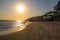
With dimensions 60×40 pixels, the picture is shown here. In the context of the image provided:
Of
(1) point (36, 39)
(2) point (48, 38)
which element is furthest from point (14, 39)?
(2) point (48, 38)

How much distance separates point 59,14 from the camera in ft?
119

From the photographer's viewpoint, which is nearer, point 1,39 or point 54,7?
point 1,39

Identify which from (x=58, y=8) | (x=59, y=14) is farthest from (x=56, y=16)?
(x=58, y=8)

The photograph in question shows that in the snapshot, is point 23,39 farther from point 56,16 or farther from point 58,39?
point 56,16

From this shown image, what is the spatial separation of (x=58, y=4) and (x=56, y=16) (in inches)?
351

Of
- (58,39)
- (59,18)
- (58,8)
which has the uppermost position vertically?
(58,8)

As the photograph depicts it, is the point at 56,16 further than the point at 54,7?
No

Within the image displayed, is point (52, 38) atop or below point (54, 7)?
below

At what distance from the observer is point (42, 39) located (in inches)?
406

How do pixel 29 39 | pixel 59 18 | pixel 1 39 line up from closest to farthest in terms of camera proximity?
pixel 29 39, pixel 1 39, pixel 59 18

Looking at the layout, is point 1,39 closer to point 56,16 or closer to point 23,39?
point 23,39

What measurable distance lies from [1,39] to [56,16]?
2684cm

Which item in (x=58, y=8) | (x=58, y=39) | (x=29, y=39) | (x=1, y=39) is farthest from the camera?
(x=58, y=8)

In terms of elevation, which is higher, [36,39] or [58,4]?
[58,4]
